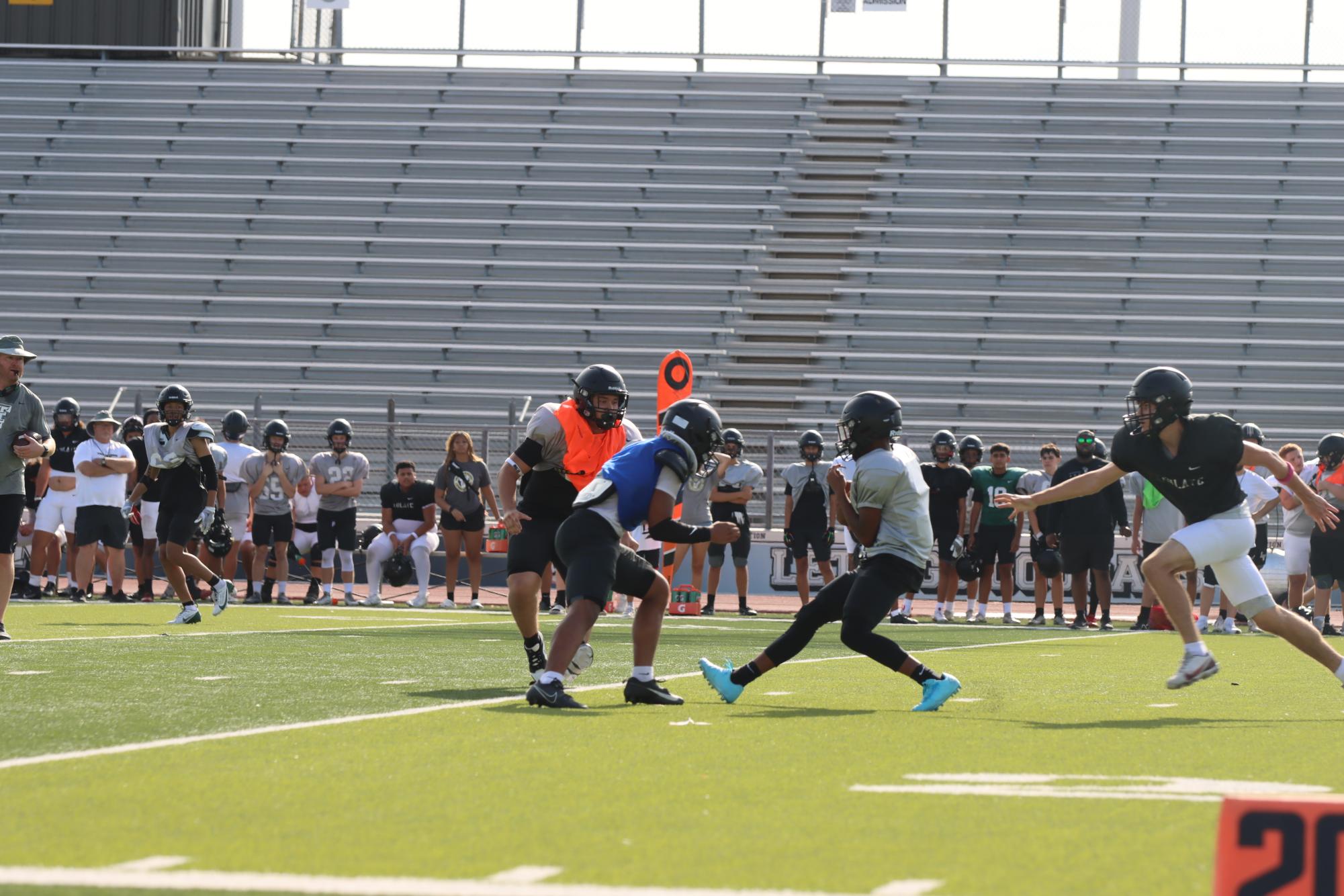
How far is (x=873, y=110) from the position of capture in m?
29.3

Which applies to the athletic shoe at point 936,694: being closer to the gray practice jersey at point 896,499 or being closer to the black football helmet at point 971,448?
the gray practice jersey at point 896,499

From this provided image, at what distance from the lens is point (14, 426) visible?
10492 mm

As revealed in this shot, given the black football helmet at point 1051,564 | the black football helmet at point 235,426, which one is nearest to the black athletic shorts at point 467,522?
the black football helmet at point 235,426

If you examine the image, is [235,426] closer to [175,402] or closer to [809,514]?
[175,402]

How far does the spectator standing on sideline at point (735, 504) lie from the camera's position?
1850 cm

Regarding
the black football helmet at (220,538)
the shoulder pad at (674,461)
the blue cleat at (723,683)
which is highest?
the shoulder pad at (674,461)

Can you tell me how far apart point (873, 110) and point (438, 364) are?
9.08 meters

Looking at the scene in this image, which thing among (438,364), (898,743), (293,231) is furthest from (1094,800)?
(293,231)

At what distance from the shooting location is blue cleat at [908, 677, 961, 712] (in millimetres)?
7586

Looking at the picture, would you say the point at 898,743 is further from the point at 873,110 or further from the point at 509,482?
the point at 873,110

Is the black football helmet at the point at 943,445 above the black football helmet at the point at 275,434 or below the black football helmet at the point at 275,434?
above

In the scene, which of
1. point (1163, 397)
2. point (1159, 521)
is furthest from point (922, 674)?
point (1159, 521)

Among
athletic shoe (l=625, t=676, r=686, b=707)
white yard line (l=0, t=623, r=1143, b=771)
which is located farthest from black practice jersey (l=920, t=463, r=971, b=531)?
athletic shoe (l=625, t=676, r=686, b=707)

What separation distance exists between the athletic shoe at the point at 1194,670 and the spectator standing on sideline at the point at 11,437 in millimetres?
6504
